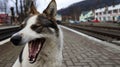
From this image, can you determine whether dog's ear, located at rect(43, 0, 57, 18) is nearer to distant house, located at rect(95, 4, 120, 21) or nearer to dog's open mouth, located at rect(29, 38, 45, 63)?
dog's open mouth, located at rect(29, 38, 45, 63)

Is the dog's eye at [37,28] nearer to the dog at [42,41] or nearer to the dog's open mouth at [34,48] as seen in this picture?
the dog at [42,41]

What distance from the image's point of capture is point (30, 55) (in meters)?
3.57

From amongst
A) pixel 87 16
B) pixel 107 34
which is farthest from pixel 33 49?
pixel 87 16

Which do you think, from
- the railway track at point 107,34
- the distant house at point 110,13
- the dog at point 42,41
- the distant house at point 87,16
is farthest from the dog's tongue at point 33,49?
the distant house at point 87,16

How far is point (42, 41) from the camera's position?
362 cm

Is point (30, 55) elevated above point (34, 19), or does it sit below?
below

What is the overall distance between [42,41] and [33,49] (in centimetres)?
19

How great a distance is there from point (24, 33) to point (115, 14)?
350 ft

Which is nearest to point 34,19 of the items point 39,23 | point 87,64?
point 39,23

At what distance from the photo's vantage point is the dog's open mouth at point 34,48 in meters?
3.54

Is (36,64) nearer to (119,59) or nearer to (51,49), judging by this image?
(51,49)

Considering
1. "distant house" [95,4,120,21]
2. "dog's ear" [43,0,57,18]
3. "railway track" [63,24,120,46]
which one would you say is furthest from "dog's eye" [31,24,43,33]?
"distant house" [95,4,120,21]

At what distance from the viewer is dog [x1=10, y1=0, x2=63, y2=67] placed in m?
3.52

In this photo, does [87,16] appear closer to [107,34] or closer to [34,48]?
[107,34]
